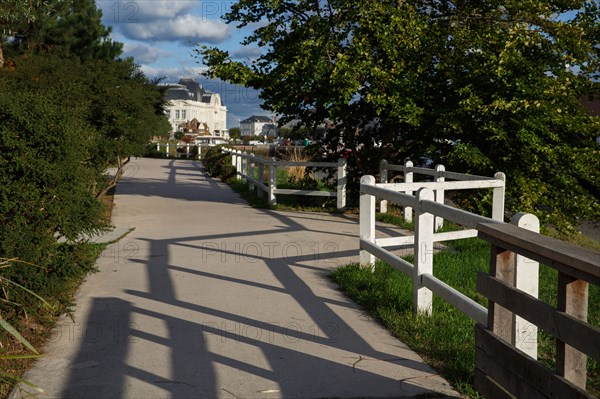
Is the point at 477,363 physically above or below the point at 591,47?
below

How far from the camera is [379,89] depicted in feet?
42.3

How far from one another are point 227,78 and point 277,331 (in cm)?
880

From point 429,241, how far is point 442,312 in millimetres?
668

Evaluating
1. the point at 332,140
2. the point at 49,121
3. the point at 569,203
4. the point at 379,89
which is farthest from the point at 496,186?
the point at 332,140

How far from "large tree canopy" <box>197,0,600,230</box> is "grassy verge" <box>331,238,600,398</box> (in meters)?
3.64

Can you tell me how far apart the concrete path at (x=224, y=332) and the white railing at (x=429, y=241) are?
0.55 metres

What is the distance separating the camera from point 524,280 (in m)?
4.10

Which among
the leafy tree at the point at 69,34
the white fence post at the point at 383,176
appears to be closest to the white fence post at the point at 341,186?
the white fence post at the point at 383,176

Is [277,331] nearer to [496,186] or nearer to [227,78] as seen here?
[496,186]

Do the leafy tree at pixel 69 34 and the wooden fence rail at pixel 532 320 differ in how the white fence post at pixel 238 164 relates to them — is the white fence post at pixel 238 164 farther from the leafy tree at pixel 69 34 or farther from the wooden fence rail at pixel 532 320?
→ the wooden fence rail at pixel 532 320

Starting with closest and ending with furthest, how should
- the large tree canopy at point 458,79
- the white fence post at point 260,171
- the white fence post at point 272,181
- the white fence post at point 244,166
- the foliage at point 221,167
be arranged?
the large tree canopy at point 458,79 → the white fence post at point 272,181 → the white fence post at point 260,171 → the white fence post at point 244,166 → the foliage at point 221,167

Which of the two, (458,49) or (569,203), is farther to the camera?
(458,49)

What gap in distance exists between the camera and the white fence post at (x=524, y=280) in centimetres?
394

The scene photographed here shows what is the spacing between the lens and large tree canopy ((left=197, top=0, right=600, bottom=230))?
38.6ft
